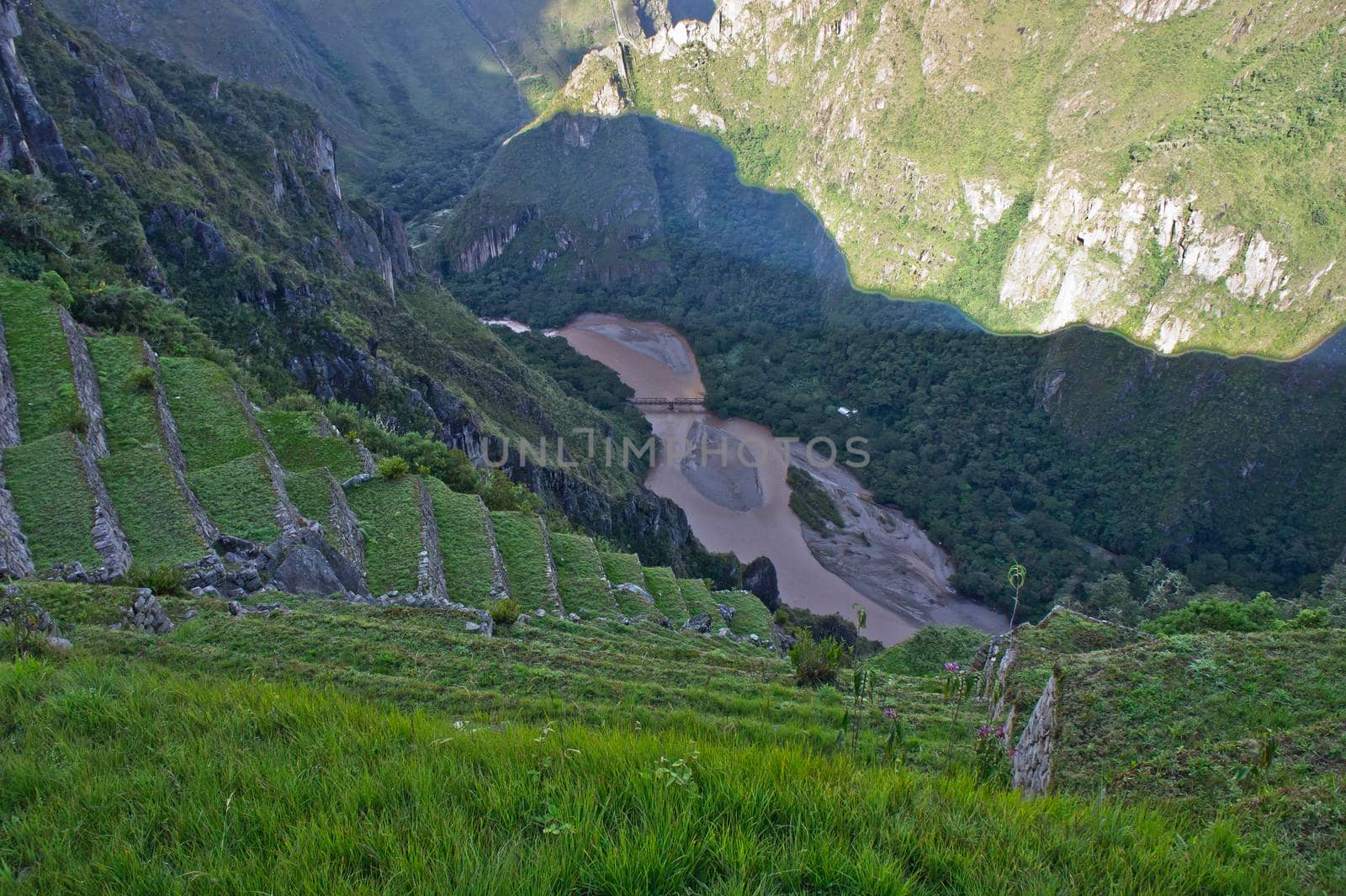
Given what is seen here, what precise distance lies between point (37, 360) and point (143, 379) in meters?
1.80

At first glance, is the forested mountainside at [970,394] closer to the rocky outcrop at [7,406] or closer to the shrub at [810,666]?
the shrub at [810,666]

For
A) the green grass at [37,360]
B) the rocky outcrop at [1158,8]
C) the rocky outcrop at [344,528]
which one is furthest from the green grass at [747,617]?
the rocky outcrop at [1158,8]

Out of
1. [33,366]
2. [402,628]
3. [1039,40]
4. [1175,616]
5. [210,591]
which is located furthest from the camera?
[1039,40]

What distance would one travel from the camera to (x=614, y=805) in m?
3.21

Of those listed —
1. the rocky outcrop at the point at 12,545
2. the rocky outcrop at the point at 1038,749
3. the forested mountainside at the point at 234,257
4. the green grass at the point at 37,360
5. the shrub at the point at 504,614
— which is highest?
the forested mountainside at the point at 234,257

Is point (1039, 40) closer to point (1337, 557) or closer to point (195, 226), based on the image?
point (1337, 557)

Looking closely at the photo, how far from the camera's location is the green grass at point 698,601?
21297mm

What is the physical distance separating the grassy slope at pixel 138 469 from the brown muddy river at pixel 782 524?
41.4m

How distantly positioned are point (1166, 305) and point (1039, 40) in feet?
157

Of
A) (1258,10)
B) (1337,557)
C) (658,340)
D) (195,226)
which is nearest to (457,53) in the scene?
(658,340)

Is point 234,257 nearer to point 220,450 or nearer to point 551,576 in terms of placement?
point 220,450

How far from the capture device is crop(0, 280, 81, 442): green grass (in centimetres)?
1363

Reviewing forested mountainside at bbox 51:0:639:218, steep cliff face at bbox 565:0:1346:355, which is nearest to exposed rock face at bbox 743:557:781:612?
steep cliff face at bbox 565:0:1346:355

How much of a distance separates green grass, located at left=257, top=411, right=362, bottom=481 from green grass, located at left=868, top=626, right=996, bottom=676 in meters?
15.4
